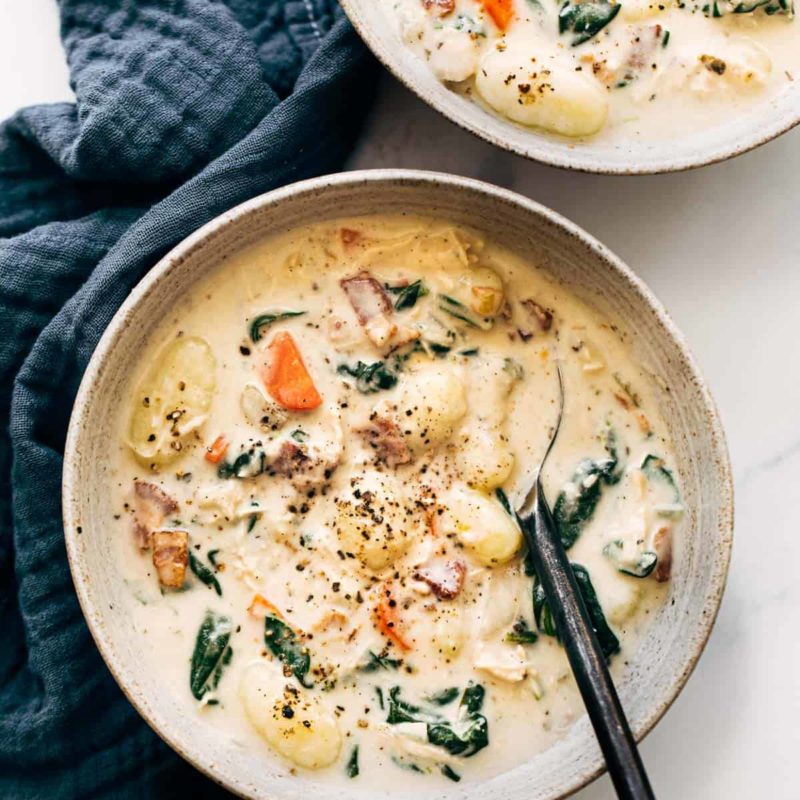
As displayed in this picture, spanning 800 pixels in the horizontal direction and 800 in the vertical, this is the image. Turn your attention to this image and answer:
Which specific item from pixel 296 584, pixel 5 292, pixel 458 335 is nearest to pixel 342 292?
pixel 458 335

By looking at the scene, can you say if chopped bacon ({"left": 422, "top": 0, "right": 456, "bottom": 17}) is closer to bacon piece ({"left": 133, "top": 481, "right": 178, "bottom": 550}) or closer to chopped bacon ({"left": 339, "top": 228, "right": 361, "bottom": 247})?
chopped bacon ({"left": 339, "top": 228, "right": 361, "bottom": 247})

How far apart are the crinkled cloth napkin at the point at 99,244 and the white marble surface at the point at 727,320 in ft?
0.46

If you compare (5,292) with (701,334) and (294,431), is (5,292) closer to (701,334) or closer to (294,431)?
(294,431)

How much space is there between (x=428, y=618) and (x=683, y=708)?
1.68 ft

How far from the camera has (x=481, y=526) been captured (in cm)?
153

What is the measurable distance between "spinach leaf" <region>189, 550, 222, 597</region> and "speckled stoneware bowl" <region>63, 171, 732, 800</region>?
0.33 feet

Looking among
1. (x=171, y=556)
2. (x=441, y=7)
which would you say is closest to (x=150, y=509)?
(x=171, y=556)

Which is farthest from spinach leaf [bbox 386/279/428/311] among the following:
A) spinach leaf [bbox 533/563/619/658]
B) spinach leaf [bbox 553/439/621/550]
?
spinach leaf [bbox 533/563/619/658]

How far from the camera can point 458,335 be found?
63.1 inches

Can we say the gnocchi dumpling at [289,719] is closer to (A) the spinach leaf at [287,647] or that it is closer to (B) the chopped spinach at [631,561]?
(A) the spinach leaf at [287,647]

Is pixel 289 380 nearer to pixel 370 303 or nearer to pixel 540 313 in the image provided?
pixel 370 303

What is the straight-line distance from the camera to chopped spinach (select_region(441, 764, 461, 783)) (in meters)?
1.54

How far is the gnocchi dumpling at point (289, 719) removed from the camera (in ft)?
4.94

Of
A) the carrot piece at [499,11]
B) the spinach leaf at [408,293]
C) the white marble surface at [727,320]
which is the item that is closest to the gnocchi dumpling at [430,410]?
the spinach leaf at [408,293]
